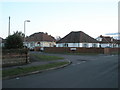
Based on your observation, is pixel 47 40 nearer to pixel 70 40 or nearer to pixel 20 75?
pixel 70 40

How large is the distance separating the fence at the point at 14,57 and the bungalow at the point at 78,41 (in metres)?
36.9

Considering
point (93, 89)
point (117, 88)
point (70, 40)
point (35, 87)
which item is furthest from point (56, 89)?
point (70, 40)

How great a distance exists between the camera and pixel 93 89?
700 centimetres

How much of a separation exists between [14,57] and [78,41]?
3811cm

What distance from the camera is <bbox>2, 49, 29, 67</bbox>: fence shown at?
1427 cm

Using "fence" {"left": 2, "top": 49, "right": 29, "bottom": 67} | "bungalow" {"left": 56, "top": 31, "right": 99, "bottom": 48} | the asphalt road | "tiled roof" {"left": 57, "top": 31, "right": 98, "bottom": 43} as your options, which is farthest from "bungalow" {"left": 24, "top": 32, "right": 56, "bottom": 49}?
the asphalt road

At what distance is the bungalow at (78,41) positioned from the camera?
172ft

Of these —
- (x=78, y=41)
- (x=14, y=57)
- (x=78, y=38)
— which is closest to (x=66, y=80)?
(x=14, y=57)

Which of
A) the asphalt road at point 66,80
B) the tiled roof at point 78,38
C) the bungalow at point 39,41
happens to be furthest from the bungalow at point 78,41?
the asphalt road at point 66,80

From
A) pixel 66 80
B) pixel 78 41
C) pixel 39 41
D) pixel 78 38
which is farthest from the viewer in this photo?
pixel 39 41

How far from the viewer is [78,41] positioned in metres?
51.9

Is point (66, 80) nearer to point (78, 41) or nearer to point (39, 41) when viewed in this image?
point (78, 41)

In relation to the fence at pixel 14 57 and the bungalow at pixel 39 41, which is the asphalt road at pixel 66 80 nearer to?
the fence at pixel 14 57

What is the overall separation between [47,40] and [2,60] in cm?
5026
